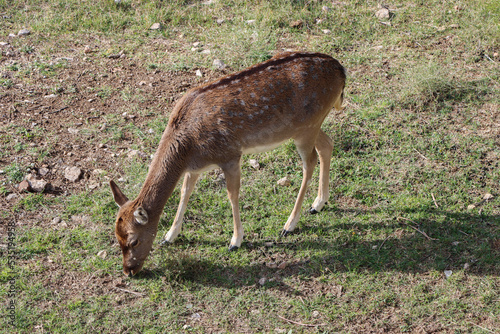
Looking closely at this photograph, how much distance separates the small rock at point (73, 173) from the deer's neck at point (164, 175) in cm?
196

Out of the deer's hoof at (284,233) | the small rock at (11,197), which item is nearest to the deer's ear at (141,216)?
the deer's hoof at (284,233)

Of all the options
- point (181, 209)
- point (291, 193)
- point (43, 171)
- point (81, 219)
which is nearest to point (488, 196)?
point (291, 193)

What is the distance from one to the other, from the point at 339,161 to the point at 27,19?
291 inches

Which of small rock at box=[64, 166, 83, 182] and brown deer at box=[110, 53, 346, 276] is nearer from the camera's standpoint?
brown deer at box=[110, 53, 346, 276]

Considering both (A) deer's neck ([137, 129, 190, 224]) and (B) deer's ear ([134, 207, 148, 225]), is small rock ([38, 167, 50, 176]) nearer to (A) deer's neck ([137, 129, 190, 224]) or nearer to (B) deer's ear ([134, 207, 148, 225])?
(A) deer's neck ([137, 129, 190, 224])

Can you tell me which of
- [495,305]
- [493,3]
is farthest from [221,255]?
[493,3]

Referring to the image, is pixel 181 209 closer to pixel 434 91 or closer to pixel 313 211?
pixel 313 211

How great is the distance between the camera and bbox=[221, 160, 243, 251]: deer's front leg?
6609mm

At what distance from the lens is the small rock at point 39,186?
25.0ft

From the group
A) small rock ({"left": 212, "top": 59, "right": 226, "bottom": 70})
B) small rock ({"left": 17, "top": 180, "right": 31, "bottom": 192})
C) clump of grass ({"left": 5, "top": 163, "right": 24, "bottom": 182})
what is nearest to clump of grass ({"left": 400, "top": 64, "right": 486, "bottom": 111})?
small rock ({"left": 212, "top": 59, "right": 226, "bottom": 70})

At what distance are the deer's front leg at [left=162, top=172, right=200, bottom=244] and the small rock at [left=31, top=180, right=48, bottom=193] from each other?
6.46 feet

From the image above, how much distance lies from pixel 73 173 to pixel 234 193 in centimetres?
267

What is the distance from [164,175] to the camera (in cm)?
638

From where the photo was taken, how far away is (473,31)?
10.0 metres
